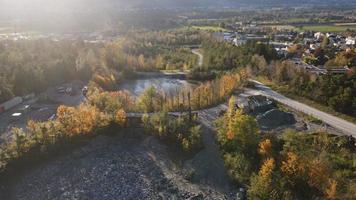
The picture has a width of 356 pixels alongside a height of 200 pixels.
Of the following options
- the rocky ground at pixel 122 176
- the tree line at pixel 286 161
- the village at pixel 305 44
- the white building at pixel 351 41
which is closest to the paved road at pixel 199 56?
the village at pixel 305 44

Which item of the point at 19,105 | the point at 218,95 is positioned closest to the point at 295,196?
the point at 218,95

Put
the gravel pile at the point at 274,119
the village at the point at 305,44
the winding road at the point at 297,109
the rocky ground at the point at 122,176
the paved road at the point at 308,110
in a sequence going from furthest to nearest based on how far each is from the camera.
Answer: the village at the point at 305,44 < the gravel pile at the point at 274,119 < the winding road at the point at 297,109 < the paved road at the point at 308,110 < the rocky ground at the point at 122,176

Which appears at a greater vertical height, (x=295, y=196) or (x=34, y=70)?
(x=34, y=70)

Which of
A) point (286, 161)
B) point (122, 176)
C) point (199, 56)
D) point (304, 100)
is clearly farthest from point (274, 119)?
point (199, 56)

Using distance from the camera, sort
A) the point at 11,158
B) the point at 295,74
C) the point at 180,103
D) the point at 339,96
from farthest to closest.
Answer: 1. the point at 295,74
2. the point at 180,103
3. the point at 339,96
4. the point at 11,158

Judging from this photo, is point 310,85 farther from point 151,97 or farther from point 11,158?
point 11,158

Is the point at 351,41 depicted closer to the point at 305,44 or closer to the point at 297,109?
the point at 305,44

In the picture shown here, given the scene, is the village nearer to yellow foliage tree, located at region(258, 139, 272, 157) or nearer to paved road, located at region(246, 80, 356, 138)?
paved road, located at region(246, 80, 356, 138)

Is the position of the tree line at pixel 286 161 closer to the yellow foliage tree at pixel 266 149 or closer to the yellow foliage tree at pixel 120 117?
the yellow foliage tree at pixel 266 149

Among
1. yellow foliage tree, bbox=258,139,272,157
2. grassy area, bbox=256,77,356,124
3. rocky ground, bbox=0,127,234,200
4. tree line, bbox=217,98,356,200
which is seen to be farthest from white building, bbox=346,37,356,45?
rocky ground, bbox=0,127,234,200
